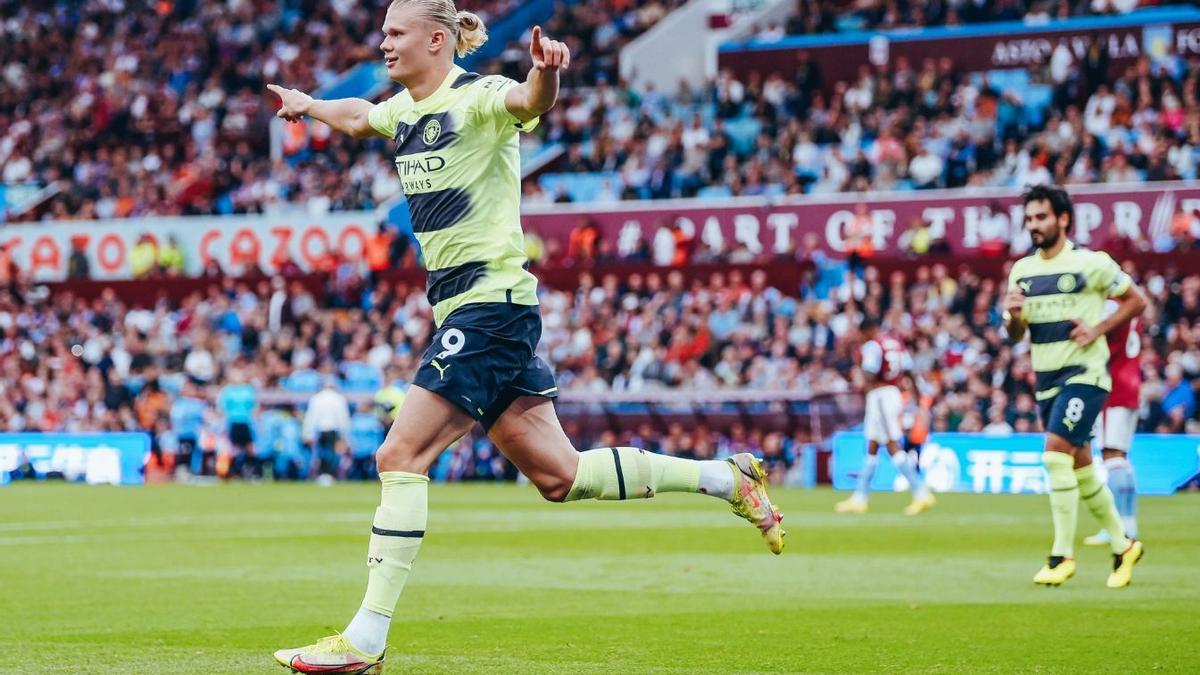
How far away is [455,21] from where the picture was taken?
24.2ft

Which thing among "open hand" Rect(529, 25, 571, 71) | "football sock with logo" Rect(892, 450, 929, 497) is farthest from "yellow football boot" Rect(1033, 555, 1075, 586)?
"football sock with logo" Rect(892, 450, 929, 497)

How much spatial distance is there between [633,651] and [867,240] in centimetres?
2145

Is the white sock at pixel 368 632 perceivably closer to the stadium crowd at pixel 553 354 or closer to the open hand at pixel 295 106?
the open hand at pixel 295 106

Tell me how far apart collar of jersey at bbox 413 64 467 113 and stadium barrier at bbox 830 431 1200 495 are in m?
17.2

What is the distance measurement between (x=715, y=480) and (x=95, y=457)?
23048 millimetres

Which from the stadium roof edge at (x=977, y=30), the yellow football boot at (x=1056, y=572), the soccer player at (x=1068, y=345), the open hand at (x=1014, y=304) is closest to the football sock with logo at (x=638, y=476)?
the open hand at (x=1014, y=304)

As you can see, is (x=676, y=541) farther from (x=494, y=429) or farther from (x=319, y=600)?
(x=494, y=429)

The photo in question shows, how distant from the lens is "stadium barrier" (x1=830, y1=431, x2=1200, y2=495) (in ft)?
75.6

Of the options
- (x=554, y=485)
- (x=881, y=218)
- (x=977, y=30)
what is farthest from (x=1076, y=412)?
(x=977, y=30)

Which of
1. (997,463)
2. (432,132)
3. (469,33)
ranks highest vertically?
(469,33)

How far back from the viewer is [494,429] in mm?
7234

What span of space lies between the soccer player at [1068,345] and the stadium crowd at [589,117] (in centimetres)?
1714

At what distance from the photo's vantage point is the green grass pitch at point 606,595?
7.62 metres

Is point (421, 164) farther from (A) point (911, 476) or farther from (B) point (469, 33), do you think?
(A) point (911, 476)
